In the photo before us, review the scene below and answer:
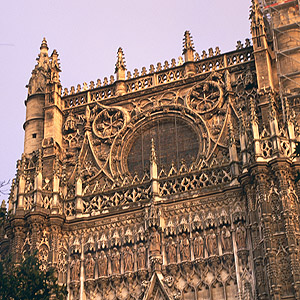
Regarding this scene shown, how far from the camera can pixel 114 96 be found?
27562mm

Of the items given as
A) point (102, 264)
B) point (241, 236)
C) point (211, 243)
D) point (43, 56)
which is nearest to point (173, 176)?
point (211, 243)

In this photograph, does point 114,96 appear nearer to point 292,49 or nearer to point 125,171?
point 125,171

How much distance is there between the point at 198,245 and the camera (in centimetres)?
2258

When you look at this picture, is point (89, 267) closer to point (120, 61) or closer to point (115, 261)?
point (115, 261)

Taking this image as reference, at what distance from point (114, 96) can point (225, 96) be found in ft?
14.6

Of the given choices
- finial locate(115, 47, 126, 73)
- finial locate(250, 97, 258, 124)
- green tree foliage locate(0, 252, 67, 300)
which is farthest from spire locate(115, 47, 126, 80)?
green tree foliage locate(0, 252, 67, 300)

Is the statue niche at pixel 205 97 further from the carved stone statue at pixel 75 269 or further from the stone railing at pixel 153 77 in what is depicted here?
the carved stone statue at pixel 75 269

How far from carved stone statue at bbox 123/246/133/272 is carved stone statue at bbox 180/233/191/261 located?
5.61 ft

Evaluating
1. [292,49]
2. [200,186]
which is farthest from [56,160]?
[292,49]

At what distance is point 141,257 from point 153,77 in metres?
7.56

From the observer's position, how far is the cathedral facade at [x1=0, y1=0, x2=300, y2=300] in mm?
21812

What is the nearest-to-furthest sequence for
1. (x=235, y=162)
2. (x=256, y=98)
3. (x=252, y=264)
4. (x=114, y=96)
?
1. (x=252, y=264)
2. (x=235, y=162)
3. (x=256, y=98)
4. (x=114, y=96)

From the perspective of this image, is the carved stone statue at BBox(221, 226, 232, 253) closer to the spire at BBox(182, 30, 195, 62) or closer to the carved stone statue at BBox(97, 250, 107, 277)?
the carved stone statue at BBox(97, 250, 107, 277)

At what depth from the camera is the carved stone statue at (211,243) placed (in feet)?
73.2
